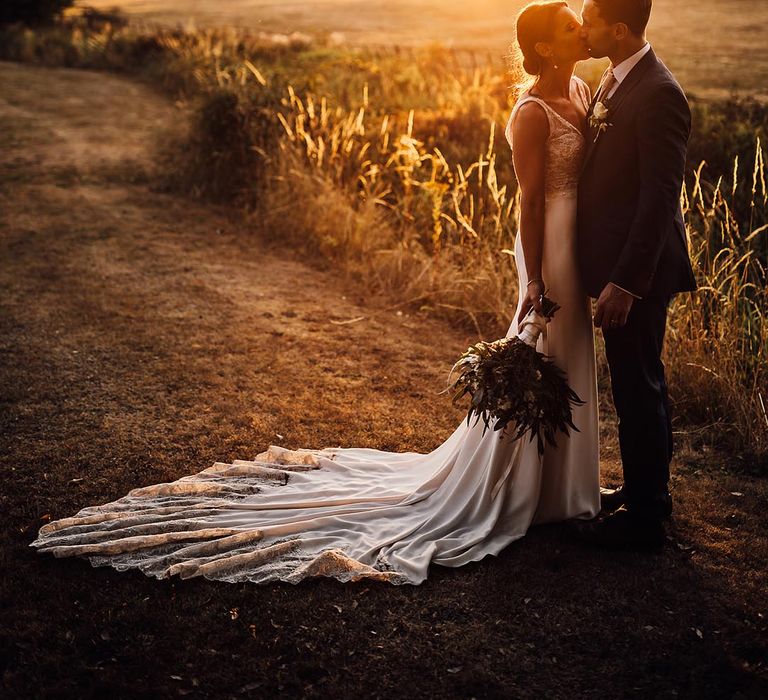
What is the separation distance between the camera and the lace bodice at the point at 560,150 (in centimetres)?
297

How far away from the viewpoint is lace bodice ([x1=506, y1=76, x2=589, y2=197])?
9.75 ft

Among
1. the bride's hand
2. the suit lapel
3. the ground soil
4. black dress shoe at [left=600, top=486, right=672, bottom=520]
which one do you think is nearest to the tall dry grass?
the ground soil

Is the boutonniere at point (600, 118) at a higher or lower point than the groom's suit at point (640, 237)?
higher

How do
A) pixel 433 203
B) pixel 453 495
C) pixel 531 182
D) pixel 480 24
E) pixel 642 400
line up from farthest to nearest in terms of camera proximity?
pixel 480 24 < pixel 433 203 < pixel 453 495 < pixel 642 400 < pixel 531 182

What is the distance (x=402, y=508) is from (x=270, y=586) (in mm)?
704

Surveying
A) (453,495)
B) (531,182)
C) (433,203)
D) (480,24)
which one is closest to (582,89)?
(531,182)

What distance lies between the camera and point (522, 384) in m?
2.96

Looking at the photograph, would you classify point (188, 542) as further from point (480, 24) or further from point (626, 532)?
point (480, 24)

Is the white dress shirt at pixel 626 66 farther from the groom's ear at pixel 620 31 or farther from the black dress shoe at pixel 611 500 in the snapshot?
the black dress shoe at pixel 611 500

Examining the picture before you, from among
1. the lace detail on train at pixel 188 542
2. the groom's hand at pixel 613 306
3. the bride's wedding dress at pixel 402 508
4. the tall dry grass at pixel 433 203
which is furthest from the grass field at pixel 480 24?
the groom's hand at pixel 613 306

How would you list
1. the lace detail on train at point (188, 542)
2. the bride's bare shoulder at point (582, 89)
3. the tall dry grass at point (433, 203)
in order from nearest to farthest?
the lace detail on train at point (188, 542)
the bride's bare shoulder at point (582, 89)
the tall dry grass at point (433, 203)

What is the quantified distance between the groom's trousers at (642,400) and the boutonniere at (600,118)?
2.08 ft

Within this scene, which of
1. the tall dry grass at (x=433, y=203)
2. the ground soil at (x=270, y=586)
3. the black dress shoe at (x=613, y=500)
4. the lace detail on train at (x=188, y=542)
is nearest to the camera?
the ground soil at (x=270, y=586)

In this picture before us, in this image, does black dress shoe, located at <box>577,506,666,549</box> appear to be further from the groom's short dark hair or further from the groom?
the groom's short dark hair
